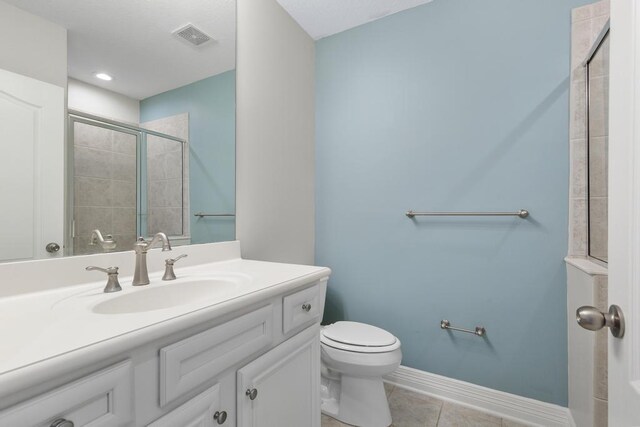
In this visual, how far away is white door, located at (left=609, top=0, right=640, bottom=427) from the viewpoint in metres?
0.45

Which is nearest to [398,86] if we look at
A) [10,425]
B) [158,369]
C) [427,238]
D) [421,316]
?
[427,238]

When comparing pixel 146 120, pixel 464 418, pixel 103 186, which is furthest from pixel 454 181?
pixel 103 186

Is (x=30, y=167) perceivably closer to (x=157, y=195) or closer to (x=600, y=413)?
(x=157, y=195)

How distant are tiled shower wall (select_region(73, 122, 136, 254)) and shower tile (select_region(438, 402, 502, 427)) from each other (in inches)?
65.9

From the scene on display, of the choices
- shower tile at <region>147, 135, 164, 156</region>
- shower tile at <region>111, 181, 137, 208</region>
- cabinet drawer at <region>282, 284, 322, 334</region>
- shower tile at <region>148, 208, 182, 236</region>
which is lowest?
cabinet drawer at <region>282, 284, 322, 334</region>

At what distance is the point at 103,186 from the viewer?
99 cm

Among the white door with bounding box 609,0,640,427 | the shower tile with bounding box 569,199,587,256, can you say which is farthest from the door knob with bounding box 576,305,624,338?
the shower tile with bounding box 569,199,587,256

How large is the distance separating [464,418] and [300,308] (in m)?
1.16

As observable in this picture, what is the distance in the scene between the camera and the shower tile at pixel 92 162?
927mm

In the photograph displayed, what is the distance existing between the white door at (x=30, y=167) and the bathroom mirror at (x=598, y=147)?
196 cm

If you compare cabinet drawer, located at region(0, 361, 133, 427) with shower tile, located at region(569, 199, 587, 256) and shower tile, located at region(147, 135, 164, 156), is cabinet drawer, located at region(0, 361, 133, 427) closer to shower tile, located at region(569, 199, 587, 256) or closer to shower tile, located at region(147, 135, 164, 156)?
shower tile, located at region(147, 135, 164, 156)

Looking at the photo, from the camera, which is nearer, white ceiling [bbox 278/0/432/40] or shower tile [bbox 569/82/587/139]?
shower tile [bbox 569/82/587/139]

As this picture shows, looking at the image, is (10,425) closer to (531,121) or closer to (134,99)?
(134,99)

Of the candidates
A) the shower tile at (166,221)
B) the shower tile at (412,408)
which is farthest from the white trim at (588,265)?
the shower tile at (166,221)
